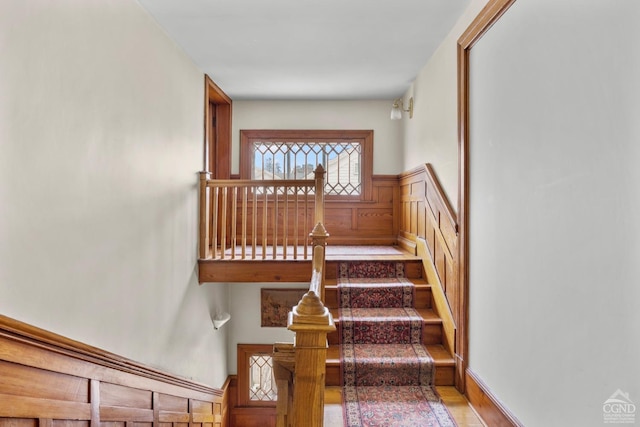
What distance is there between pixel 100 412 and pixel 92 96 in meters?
1.47

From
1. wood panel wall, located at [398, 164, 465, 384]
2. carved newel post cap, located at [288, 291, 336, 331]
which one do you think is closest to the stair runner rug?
wood panel wall, located at [398, 164, 465, 384]

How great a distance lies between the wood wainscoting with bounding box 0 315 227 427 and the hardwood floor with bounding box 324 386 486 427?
92 centimetres

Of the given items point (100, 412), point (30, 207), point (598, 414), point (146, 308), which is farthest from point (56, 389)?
point (598, 414)

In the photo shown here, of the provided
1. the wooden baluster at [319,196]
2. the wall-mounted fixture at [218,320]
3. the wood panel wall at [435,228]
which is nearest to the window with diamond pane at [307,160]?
the wood panel wall at [435,228]

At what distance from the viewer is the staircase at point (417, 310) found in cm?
257

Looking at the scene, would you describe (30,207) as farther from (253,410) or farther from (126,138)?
(253,410)

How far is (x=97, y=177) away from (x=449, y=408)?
7.69 feet

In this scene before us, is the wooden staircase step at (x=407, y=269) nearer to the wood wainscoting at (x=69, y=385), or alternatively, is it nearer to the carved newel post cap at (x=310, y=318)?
the wood wainscoting at (x=69, y=385)

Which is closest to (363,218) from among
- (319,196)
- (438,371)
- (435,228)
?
(319,196)

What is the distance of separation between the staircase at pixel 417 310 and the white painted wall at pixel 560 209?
0.39m

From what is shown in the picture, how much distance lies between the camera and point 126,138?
2.34m

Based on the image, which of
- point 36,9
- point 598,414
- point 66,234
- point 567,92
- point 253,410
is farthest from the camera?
point 253,410

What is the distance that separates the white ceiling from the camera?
2.54 m

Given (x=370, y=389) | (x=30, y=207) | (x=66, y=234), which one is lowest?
(x=370, y=389)
